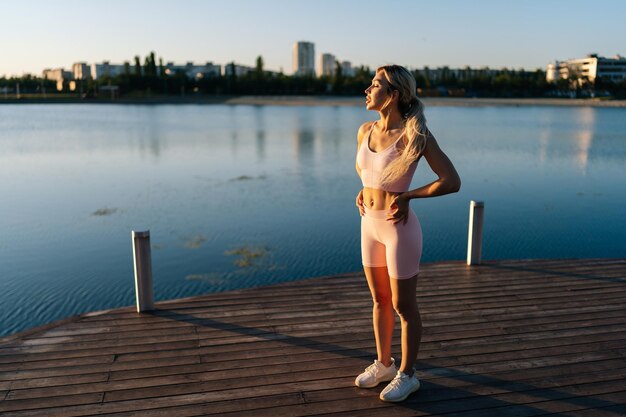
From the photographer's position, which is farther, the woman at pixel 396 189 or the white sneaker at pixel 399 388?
the white sneaker at pixel 399 388

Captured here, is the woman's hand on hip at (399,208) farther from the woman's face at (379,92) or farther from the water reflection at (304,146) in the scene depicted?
the water reflection at (304,146)

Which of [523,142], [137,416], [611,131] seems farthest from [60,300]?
[611,131]

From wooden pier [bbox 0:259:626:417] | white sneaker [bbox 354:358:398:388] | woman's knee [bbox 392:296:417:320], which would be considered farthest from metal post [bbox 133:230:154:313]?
woman's knee [bbox 392:296:417:320]

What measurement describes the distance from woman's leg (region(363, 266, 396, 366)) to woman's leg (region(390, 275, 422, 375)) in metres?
0.13

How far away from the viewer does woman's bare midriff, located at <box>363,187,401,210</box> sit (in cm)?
304

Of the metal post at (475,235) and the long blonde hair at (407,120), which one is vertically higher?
the long blonde hair at (407,120)

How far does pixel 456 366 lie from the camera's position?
12.3ft

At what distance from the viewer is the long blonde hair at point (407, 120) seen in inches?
114

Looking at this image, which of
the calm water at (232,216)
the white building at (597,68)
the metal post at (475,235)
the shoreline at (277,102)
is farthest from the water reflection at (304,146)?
the white building at (597,68)

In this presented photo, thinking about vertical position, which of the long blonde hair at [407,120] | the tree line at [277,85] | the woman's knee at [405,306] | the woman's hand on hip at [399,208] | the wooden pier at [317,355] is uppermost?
the tree line at [277,85]

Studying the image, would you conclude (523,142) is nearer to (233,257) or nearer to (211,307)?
(233,257)

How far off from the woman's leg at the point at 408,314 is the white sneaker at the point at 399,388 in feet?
0.14

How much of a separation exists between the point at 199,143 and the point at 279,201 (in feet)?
50.3

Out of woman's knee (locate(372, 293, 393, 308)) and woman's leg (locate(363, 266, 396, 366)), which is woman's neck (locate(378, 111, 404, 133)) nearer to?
woman's leg (locate(363, 266, 396, 366))
